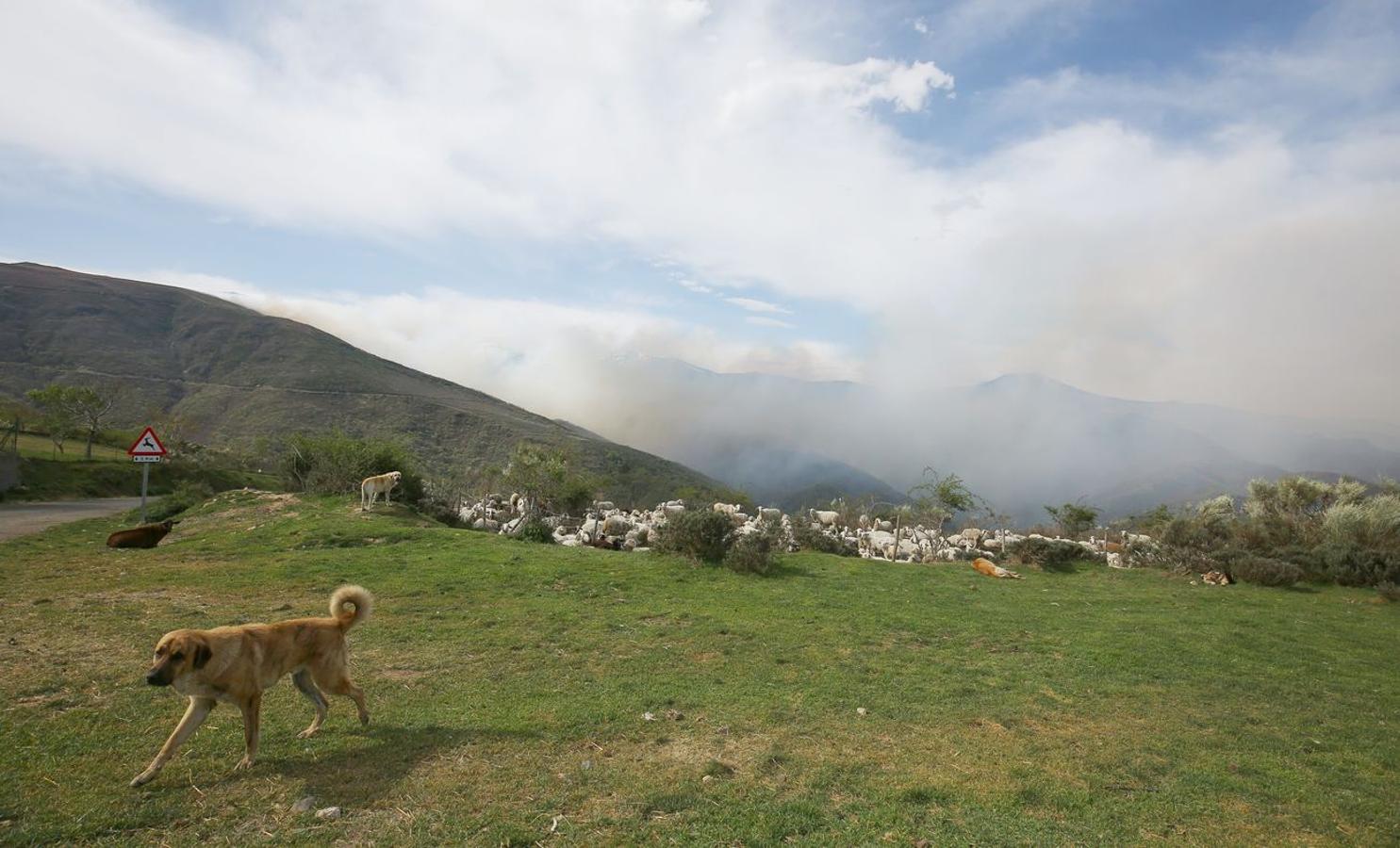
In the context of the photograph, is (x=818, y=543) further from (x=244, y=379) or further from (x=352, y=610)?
(x=244, y=379)

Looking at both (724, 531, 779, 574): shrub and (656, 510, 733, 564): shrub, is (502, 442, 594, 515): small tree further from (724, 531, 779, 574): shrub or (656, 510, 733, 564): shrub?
(724, 531, 779, 574): shrub

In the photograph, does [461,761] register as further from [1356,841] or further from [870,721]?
[1356,841]

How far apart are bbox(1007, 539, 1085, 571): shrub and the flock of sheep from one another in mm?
761

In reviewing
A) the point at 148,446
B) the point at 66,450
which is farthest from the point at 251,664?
the point at 66,450

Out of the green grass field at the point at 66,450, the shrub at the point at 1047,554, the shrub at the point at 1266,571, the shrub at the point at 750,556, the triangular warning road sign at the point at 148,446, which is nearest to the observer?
the triangular warning road sign at the point at 148,446

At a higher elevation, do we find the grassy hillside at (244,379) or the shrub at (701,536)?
the grassy hillside at (244,379)

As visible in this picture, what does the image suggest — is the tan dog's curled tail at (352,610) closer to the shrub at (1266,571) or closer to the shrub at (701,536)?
the shrub at (701,536)

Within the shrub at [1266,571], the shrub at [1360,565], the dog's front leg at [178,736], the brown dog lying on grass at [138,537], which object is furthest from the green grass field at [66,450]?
the shrub at [1360,565]

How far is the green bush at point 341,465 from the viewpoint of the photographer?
24.3 metres

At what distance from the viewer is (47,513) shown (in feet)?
74.6

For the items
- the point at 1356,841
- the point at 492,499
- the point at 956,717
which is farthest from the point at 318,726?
the point at 492,499

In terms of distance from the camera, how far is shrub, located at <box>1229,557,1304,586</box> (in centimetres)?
1664

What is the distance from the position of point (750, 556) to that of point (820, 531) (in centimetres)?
675

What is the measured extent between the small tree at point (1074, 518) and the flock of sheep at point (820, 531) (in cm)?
104
